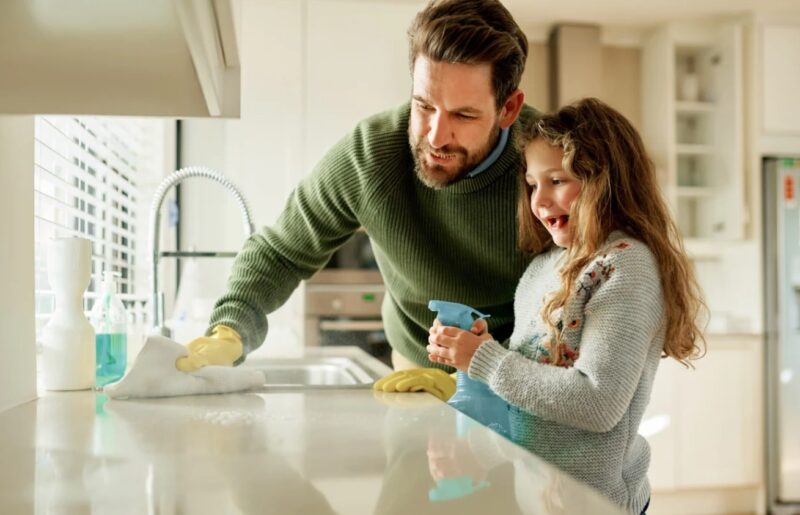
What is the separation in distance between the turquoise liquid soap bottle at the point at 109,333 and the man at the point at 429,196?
0.53 feet

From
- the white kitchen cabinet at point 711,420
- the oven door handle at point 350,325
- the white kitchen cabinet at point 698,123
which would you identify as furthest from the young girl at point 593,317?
the white kitchen cabinet at point 698,123

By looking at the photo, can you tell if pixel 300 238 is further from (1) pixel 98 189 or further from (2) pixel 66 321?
(1) pixel 98 189

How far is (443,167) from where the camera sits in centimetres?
141

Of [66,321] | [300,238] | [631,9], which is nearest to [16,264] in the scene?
[66,321]

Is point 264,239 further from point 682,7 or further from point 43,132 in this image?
point 682,7

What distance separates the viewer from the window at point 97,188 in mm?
1454

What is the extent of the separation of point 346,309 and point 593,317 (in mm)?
2707

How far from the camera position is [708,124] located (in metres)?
4.26

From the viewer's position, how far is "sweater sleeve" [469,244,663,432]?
1080mm

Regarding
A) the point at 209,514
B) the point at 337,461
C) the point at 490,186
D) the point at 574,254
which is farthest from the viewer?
the point at 490,186

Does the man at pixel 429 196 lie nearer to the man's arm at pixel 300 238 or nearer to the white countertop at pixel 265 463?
the man's arm at pixel 300 238

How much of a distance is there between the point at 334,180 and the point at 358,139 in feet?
0.30

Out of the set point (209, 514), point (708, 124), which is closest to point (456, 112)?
point (209, 514)

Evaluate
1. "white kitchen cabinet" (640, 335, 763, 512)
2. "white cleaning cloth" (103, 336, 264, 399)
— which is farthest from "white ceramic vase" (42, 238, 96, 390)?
"white kitchen cabinet" (640, 335, 763, 512)
